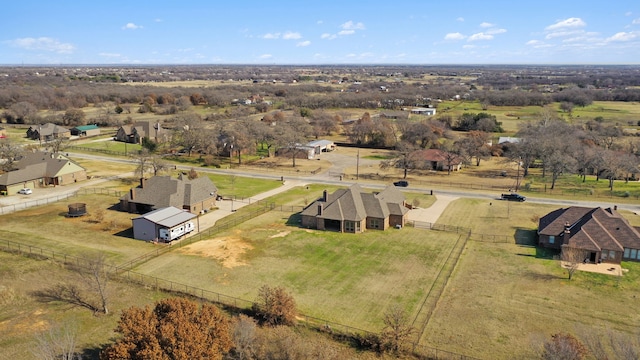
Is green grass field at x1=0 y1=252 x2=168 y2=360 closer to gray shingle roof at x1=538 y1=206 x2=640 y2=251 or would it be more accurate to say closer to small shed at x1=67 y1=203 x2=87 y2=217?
small shed at x1=67 y1=203 x2=87 y2=217

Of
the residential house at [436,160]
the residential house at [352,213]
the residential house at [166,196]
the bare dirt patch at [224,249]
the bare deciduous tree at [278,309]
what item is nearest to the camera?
the bare deciduous tree at [278,309]

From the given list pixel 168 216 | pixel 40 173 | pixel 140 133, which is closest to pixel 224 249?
pixel 168 216

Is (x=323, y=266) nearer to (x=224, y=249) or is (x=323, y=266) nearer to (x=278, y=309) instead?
(x=224, y=249)

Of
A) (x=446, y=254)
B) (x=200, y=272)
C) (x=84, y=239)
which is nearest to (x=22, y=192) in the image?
(x=84, y=239)

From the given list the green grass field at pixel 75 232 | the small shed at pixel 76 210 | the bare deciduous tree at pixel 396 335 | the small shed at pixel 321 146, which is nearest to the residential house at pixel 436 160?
the small shed at pixel 321 146

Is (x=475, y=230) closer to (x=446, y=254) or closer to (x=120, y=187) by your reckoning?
(x=446, y=254)

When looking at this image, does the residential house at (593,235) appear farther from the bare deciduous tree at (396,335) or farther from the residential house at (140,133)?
the residential house at (140,133)
